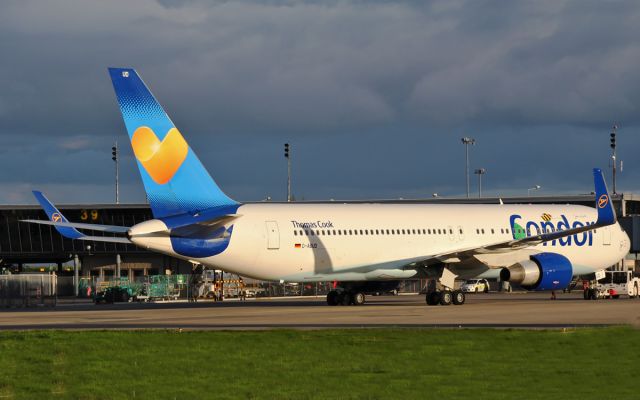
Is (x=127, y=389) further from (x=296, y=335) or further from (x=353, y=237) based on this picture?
(x=353, y=237)

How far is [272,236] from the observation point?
48531 mm

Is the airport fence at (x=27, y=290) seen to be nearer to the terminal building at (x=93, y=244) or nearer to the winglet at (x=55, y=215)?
the winglet at (x=55, y=215)

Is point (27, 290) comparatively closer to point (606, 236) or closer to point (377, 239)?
point (377, 239)

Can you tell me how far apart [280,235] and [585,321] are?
53.8 feet

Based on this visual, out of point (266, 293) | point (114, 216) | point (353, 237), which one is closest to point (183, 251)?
point (353, 237)

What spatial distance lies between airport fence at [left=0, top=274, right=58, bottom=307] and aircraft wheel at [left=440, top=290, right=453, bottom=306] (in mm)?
22656

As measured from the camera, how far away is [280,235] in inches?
1923

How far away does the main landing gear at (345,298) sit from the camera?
54688mm

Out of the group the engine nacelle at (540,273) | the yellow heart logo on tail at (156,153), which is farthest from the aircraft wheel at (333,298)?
the yellow heart logo on tail at (156,153)

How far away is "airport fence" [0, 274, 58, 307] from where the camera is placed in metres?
62.1

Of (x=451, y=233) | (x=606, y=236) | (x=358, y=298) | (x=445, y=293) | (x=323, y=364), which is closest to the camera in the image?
(x=323, y=364)

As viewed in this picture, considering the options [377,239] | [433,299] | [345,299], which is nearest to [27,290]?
[345,299]

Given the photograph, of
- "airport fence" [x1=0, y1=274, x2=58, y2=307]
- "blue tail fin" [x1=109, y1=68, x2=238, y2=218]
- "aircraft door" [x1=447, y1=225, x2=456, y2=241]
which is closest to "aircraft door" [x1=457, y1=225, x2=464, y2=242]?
"aircraft door" [x1=447, y1=225, x2=456, y2=241]

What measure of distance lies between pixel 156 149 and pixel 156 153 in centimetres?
17
